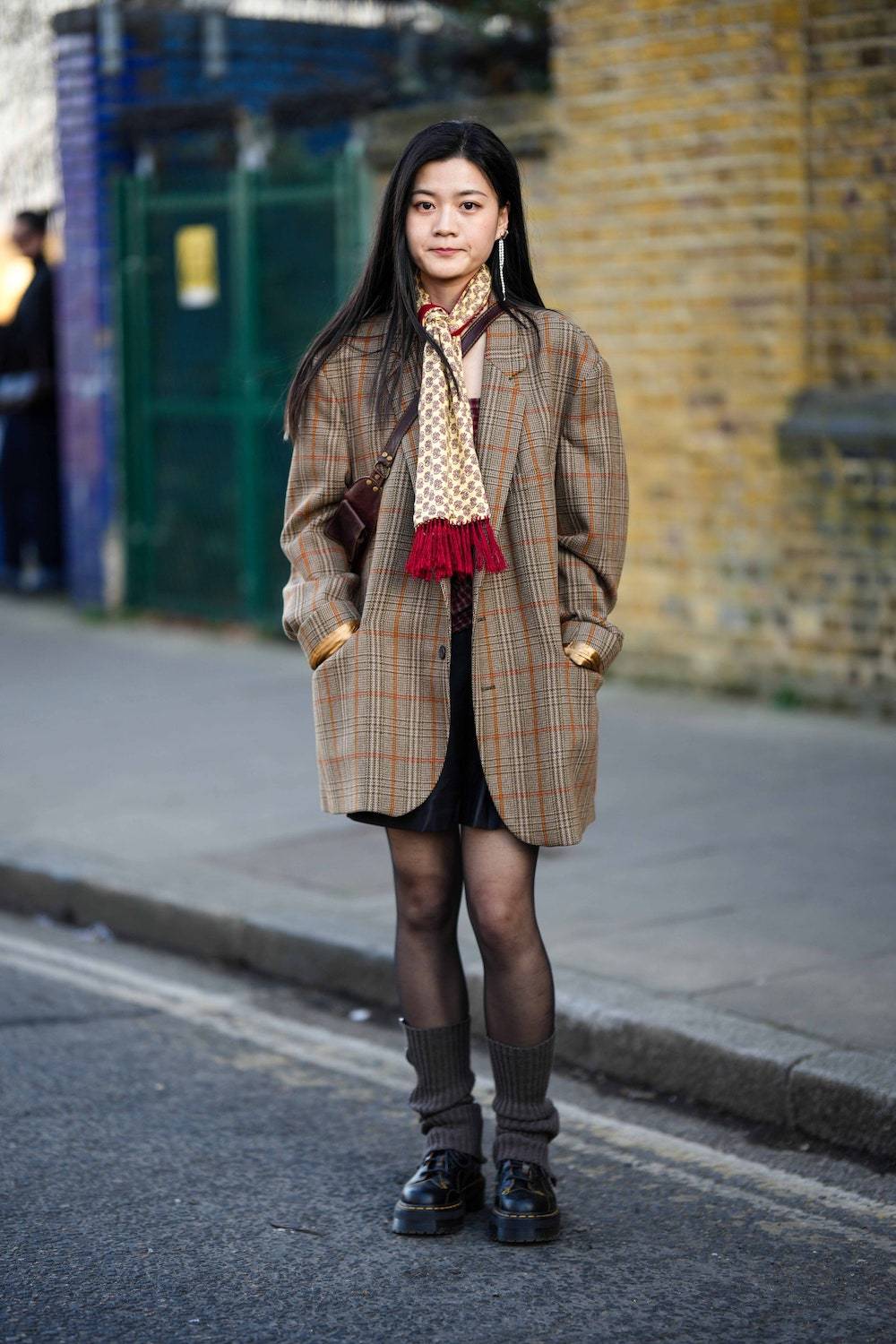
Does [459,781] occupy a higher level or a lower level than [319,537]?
lower

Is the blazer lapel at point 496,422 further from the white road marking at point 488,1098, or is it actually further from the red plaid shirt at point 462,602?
the white road marking at point 488,1098

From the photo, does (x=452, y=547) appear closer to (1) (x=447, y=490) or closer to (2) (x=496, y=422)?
(1) (x=447, y=490)

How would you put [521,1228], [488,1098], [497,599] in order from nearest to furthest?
[497,599] < [521,1228] < [488,1098]

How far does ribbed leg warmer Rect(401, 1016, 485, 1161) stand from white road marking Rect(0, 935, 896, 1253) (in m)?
0.55

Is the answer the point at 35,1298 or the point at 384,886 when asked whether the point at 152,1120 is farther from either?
the point at 384,886

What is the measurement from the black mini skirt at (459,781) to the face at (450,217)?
678 mm

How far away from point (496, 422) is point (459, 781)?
673mm

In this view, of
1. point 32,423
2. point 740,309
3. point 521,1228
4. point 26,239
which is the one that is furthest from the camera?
point 32,423

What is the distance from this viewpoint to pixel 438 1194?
12.9 ft

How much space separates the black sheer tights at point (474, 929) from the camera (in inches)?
151

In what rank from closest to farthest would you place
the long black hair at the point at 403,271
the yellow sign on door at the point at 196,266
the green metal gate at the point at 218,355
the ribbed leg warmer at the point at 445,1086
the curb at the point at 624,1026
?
the long black hair at the point at 403,271 → the ribbed leg warmer at the point at 445,1086 → the curb at the point at 624,1026 → the green metal gate at the point at 218,355 → the yellow sign on door at the point at 196,266

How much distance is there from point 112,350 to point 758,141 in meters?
4.69

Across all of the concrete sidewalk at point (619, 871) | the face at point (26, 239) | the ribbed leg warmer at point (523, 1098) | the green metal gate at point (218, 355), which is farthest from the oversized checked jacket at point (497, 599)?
the face at point (26, 239)

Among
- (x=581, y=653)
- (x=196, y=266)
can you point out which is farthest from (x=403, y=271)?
(x=196, y=266)
